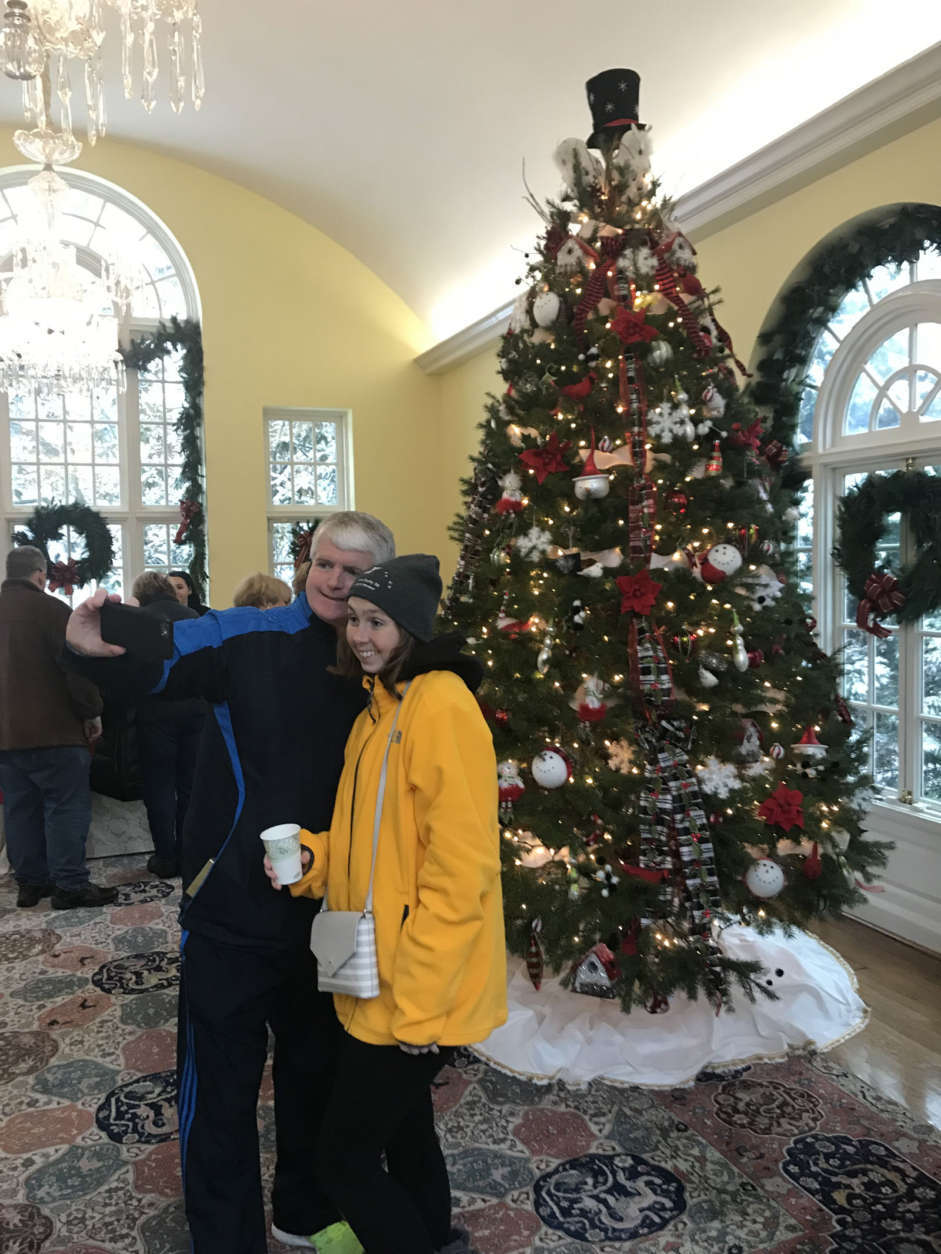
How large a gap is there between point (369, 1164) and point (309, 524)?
20.9 ft

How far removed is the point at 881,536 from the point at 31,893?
161 inches

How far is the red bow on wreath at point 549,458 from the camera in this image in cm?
290

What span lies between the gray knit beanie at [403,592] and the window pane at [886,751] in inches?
125

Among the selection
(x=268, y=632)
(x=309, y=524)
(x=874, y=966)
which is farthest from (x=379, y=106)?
(x=874, y=966)

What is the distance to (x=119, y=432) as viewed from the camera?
7.15 metres

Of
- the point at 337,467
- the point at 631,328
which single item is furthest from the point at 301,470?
the point at 631,328

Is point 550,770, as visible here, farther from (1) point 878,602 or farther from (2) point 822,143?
(2) point 822,143

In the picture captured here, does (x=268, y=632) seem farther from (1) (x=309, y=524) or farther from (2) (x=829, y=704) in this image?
(1) (x=309, y=524)

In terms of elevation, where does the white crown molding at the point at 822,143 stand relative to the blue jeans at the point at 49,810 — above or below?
above

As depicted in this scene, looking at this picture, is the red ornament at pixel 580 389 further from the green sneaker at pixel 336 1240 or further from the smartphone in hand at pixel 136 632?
the green sneaker at pixel 336 1240

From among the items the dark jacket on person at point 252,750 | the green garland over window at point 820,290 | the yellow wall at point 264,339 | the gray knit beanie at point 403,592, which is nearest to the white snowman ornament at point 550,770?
the dark jacket on person at point 252,750

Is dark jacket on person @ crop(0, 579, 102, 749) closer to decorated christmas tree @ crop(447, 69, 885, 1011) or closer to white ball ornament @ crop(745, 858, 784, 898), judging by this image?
decorated christmas tree @ crop(447, 69, 885, 1011)

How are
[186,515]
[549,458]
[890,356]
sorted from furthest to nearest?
[186,515], [890,356], [549,458]

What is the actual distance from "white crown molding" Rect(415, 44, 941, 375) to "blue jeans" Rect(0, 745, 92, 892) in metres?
3.50
